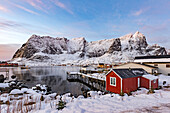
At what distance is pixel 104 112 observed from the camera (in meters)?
5.31

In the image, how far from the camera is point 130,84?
1573 cm

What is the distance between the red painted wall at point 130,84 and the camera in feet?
48.9

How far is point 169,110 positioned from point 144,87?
1303cm

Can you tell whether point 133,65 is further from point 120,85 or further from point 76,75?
point 76,75

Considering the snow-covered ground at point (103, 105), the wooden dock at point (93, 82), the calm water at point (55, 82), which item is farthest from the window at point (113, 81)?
the snow-covered ground at point (103, 105)

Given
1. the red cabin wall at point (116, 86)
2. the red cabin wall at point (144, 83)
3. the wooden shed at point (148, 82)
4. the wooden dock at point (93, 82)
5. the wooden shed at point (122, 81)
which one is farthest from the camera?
the wooden dock at point (93, 82)

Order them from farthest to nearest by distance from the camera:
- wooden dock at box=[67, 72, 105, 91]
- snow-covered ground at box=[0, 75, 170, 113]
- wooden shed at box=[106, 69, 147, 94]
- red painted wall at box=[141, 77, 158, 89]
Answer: wooden dock at box=[67, 72, 105, 91]
red painted wall at box=[141, 77, 158, 89]
wooden shed at box=[106, 69, 147, 94]
snow-covered ground at box=[0, 75, 170, 113]

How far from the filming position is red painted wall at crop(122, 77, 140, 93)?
14897 millimetres

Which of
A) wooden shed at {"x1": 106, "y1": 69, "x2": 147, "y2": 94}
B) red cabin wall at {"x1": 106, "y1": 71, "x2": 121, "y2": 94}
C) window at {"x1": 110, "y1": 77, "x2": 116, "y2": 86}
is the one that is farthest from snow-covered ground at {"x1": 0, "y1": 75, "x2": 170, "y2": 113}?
window at {"x1": 110, "y1": 77, "x2": 116, "y2": 86}

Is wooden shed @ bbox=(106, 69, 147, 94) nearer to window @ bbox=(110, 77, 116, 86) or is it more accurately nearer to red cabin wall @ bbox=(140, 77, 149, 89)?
window @ bbox=(110, 77, 116, 86)

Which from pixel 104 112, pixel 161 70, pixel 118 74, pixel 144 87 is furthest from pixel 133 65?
pixel 104 112

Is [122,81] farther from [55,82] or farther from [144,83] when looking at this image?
[55,82]

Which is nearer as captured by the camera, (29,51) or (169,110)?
(169,110)

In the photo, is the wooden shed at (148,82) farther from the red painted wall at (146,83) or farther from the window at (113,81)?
the window at (113,81)
